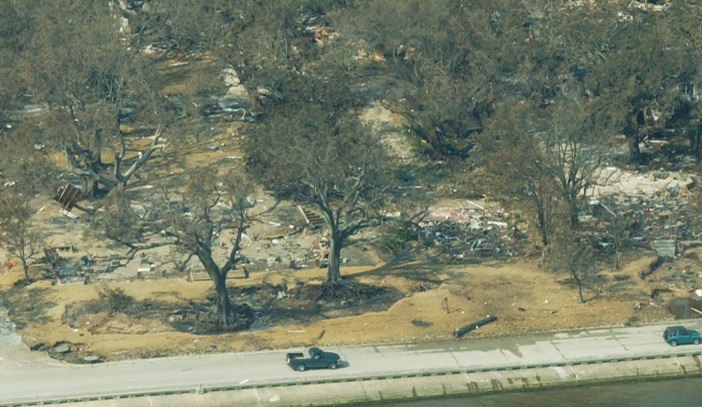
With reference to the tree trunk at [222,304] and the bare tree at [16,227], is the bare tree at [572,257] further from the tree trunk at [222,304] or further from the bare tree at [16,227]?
the bare tree at [16,227]

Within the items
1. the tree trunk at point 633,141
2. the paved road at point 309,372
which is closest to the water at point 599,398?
the paved road at point 309,372

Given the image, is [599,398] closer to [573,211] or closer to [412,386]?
[412,386]

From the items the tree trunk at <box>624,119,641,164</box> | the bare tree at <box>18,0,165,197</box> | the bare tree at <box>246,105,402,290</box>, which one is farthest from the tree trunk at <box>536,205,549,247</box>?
the bare tree at <box>18,0,165,197</box>

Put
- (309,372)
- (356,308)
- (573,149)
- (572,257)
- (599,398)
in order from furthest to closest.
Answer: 1. (573,149)
2. (572,257)
3. (356,308)
4. (309,372)
5. (599,398)

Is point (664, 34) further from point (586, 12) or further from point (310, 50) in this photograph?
point (310, 50)

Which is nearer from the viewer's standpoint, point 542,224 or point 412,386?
point 412,386

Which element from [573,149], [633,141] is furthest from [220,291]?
[633,141]

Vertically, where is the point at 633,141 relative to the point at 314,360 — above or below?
above
